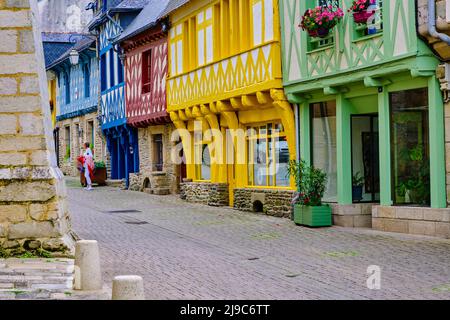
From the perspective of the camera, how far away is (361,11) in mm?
14086

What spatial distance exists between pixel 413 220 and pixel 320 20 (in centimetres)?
400

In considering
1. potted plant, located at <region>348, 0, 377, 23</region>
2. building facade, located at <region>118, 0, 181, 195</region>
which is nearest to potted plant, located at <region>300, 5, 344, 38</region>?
potted plant, located at <region>348, 0, 377, 23</region>

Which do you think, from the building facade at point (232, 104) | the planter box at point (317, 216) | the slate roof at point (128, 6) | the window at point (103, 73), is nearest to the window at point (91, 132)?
the window at point (103, 73)

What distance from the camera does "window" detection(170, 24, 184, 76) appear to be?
22894mm

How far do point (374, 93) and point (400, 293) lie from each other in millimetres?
6954

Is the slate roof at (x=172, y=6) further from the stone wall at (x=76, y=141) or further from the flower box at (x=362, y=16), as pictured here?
the stone wall at (x=76, y=141)

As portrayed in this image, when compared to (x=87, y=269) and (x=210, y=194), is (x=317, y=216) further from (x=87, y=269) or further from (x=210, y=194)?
(x=87, y=269)

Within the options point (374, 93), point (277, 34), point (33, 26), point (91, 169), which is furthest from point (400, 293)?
point (91, 169)

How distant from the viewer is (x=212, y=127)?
70.2 feet

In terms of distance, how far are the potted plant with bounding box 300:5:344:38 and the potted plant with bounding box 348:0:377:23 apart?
0.70 meters

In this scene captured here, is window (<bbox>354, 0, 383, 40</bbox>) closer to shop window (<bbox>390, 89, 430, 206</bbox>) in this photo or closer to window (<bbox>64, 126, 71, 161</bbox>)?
shop window (<bbox>390, 89, 430, 206</bbox>)

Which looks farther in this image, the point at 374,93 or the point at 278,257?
the point at 374,93

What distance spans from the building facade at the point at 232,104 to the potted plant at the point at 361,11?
10.7 ft

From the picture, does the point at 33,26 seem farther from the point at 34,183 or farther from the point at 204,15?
the point at 204,15
